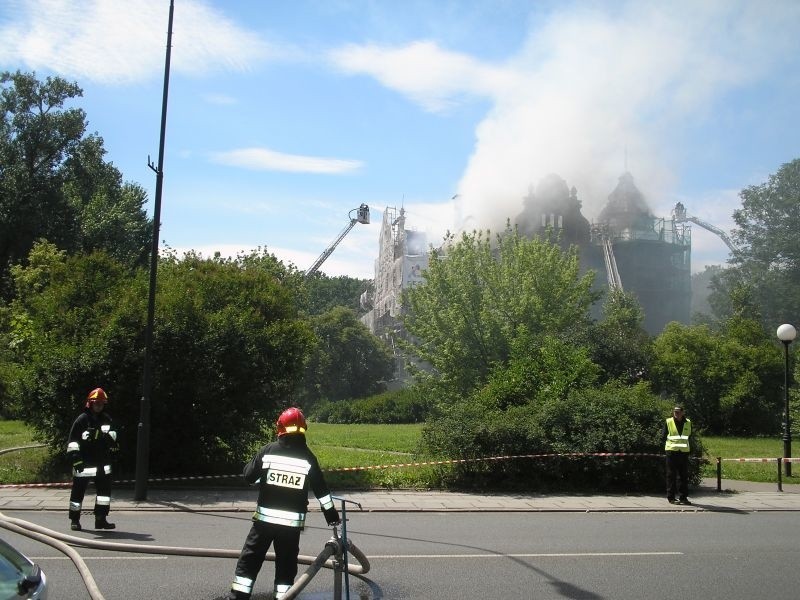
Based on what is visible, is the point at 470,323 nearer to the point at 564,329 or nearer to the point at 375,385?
the point at 564,329

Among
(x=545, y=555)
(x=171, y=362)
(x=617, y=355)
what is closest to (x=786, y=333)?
(x=545, y=555)

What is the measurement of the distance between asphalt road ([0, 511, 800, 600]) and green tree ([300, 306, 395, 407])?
211 feet

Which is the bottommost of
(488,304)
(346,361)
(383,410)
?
(383,410)

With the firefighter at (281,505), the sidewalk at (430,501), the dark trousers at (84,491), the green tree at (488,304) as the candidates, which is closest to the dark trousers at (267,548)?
the firefighter at (281,505)

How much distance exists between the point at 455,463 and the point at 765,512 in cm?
560

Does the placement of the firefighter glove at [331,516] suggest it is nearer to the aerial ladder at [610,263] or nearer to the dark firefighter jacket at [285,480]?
the dark firefighter jacket at [285,480]

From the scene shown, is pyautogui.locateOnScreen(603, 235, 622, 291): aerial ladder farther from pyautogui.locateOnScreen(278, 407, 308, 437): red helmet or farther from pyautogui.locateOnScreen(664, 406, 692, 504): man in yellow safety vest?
pyautogui.locateOnScreen(278, 407, 308, 437): red helmet

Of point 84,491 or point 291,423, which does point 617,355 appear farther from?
point 291,423

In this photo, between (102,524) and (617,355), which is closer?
(102,524)

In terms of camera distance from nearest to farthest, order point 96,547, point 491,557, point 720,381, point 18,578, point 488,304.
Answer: point 18,578 → point 96,547 → point 491,557 → point 488,304 → point 720,381

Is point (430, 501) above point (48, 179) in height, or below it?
below

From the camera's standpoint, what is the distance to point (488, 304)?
103 feet

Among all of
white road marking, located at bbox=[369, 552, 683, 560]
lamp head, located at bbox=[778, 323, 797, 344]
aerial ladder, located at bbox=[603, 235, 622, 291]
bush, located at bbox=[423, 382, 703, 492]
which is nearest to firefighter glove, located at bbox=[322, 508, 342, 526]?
white road marking, located at bbox=[369, 552, 683, 560]

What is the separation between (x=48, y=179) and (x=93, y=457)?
42.8 m
